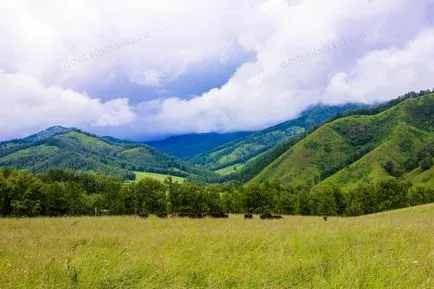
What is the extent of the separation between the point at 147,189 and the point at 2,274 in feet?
240

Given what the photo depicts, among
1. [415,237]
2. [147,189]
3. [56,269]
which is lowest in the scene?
[415,237]

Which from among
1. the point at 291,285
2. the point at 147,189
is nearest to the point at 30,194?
the point at 147,189

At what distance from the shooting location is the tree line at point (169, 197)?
61.1 m

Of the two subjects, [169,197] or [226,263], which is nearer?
[226,263]

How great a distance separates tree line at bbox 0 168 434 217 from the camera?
2404 inches

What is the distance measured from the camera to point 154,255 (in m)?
9.05

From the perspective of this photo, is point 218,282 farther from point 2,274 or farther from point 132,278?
point 2,274

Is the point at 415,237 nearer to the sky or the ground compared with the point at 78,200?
nearer to the ground

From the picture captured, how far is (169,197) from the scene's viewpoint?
80.6m

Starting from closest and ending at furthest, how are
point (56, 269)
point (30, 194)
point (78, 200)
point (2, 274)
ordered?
point (2, 274)
point (56, 269)
point (30, 194)
point (78, 200)

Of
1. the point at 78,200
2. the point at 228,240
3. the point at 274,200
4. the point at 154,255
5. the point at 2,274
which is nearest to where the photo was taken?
the point at 2,274

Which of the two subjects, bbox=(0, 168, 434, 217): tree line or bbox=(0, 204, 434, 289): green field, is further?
bbox=(0, 168, 434, 217): tree line

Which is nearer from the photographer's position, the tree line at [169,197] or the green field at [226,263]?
the green field at [226,263]

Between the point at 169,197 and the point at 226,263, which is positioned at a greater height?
the point at 169,197
